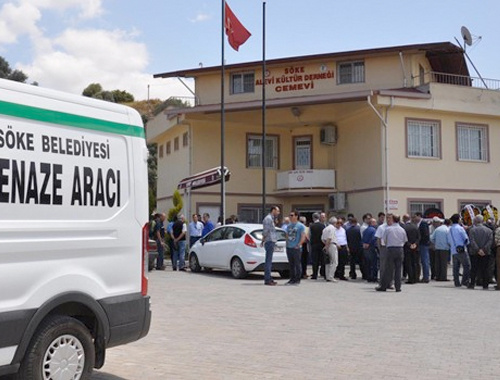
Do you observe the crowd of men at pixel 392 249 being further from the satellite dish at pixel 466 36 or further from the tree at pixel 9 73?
the tree at pixel 9 73

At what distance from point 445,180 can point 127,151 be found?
72.8ft

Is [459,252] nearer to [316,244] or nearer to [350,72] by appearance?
[316,244]

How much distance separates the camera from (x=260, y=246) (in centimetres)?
1644

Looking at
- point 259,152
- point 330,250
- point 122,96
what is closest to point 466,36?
point 259,152

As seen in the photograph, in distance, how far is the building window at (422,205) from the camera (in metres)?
25.6

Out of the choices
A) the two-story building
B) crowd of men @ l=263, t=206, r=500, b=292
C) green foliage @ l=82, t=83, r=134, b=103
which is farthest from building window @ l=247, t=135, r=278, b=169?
green foliage @ l=82, t=83, r=134, b=103

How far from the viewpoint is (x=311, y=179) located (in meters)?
27.6

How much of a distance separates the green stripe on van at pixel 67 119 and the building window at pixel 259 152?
22914 mm

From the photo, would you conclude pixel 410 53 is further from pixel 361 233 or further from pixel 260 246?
pixel 260 246

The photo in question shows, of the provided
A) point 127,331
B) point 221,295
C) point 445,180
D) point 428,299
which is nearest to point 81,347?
point 127,331

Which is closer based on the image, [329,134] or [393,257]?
[393,257]

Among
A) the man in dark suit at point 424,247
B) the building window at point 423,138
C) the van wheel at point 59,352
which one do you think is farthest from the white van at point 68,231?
the building window at point 423,138

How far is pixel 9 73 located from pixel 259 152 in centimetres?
2672

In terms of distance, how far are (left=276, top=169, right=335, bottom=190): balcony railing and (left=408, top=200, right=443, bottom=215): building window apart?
146 inches
